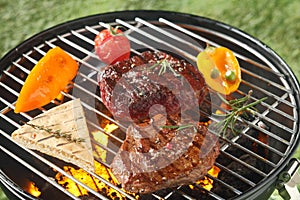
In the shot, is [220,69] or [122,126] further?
[220,69]

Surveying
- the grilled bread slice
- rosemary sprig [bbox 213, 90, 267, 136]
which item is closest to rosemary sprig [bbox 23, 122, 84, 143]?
the grilled bread slice

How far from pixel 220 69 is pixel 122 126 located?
76cm

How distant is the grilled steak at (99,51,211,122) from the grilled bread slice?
0.75 ft

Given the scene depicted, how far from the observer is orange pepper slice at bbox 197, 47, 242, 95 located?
333 cm

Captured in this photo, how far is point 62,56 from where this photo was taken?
3426 millimetres

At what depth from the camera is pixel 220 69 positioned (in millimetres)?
3406

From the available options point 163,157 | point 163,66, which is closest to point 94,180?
point 163,157

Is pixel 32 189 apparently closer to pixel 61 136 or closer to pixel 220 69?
pixel 61 136

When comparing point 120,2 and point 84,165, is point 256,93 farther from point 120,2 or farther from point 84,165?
point 120,2

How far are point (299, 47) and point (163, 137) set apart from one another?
2.53 metres

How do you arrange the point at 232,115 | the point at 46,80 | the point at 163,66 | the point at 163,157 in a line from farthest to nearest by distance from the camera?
1. the point at 46,80
2. the point at 163,66
3. the point at 232,115
4. the point at 163,157

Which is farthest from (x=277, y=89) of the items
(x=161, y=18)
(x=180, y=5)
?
(x=180, y=5)

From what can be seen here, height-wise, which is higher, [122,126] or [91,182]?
[122,126]

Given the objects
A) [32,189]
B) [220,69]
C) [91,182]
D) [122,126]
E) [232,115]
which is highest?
[220,69]
